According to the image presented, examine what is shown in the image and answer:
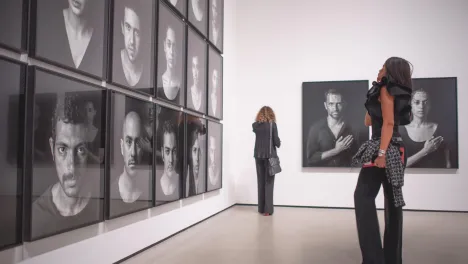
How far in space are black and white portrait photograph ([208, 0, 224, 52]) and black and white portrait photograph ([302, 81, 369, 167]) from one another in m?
2.21

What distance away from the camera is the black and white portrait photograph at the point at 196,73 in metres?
5.38

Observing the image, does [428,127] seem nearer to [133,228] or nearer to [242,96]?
[242,96]

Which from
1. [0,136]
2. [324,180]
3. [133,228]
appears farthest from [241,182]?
[0,136]

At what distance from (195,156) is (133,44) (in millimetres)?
2235

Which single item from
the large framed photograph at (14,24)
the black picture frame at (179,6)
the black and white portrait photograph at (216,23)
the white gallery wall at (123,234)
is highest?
the black and white portrait photograph at (216,23)

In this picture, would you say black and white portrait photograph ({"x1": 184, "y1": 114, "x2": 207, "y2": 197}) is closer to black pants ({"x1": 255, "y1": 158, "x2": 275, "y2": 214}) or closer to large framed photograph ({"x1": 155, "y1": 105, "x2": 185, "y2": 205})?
large framed photograph ({"x1": 155, "y1": 105, "x2": 185, "y2": 205})

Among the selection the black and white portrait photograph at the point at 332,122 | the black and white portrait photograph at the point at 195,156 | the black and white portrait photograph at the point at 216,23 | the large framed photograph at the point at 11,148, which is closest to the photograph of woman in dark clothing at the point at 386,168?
the large framed photograph at the point at 11,148

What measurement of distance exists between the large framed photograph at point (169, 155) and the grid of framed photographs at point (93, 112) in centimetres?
1

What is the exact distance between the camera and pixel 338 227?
571cm

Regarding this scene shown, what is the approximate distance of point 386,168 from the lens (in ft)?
10.2

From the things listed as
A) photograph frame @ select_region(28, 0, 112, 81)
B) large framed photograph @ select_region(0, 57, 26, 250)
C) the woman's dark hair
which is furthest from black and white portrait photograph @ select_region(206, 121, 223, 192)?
large framed photograph @ select_region(0, 57, 26, 250)

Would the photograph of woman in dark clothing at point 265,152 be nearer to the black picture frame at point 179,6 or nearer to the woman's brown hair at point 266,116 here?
the woman's brown hair at point 266,116

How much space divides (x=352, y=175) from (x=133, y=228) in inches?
210

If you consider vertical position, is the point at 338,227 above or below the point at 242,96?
below
